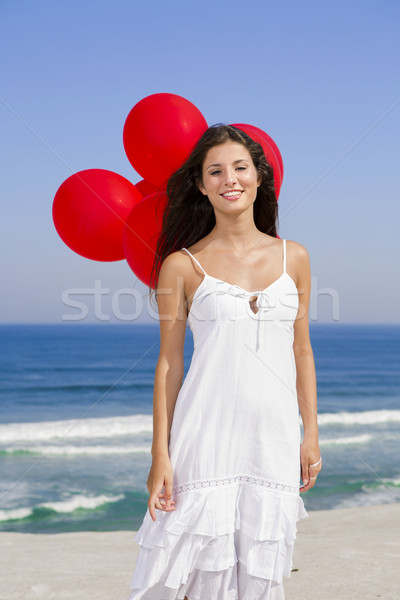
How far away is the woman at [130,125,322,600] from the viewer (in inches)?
89.2

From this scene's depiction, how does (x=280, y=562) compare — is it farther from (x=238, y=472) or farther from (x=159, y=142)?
(x=159, y=142)

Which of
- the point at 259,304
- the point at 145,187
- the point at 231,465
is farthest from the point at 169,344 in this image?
the point at 145,187

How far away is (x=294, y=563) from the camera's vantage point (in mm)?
4633

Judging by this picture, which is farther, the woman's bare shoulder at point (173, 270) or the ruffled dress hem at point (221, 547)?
the woman's bare shoulder at point (173, 270)

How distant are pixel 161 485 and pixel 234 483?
0.28m

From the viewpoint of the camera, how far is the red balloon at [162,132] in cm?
298

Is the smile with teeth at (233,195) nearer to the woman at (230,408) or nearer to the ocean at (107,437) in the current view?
the woman at (230,408)

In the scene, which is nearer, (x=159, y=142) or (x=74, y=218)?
(x=159, y=142)

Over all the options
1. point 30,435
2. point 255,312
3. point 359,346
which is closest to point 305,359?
point 255,312

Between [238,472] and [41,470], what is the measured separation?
10704 millimetres

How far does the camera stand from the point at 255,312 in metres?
2.41

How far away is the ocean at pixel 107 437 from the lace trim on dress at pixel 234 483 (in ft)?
20.3

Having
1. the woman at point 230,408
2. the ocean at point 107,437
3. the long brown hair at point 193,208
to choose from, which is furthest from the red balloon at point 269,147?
the ocean at point 107,437

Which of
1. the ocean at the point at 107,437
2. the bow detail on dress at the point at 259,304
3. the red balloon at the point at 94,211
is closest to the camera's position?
the bow detail on dress at the point at 259,304
